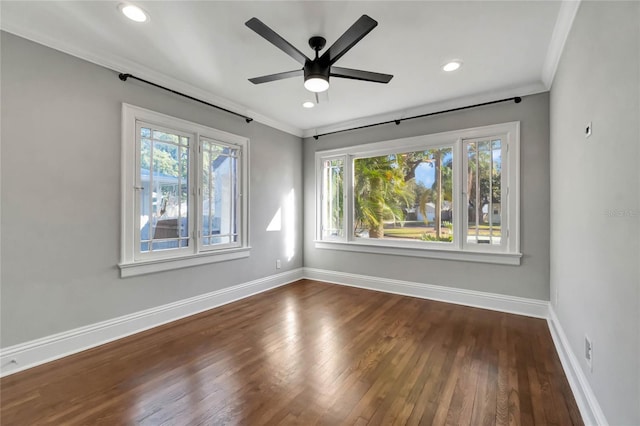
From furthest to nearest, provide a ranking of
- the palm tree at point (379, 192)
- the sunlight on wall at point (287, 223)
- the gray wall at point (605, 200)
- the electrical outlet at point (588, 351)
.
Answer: the sunlight on wall at point (287, 223), the palm tree at point (379, 192), the electrical outlet at point (588, 351), the gray wall at point (605, 200)

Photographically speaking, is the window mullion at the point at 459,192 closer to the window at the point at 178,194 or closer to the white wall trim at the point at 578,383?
the white wall trim at the point at 578,383

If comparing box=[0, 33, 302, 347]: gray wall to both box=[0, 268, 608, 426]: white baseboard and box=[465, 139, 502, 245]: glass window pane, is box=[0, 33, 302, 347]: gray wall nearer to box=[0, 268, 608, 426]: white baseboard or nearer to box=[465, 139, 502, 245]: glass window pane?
box=[0, 268, 608, 426]: white baseboard

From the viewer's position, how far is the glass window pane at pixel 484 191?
3402 millimetres

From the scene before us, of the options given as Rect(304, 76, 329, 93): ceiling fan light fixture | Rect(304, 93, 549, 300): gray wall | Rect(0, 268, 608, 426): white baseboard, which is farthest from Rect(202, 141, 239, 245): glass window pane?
Rect(304, 93, 549, 300): gray wall

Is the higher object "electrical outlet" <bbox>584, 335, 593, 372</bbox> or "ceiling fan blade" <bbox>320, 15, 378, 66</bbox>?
"ceiling fan blade" <bbox>320, 15, 378, 66</bbox>

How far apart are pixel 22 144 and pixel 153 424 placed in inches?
90.7

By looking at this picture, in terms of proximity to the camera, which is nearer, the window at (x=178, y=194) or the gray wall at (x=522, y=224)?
the window at (x=178, y=194)

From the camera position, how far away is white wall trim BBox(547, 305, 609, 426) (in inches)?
58.4

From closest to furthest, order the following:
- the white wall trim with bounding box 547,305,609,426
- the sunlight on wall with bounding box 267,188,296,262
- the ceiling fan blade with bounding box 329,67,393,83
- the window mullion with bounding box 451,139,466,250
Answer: the white wall trim with bounding box 547,305,609,426, the ceiling fan blade with bounding box 329,67,393,83, the window mullion with bounding box 451,139,466,250, the sunlight on wall with bounding box 267,188,296,262

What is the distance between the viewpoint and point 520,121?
10.6 feet

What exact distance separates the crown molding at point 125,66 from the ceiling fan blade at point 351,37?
6.27 feet

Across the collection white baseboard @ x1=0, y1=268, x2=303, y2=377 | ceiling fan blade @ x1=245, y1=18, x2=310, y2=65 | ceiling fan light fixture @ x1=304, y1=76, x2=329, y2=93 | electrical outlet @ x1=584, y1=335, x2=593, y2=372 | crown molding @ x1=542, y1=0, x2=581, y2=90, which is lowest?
white baseboard @ x1=0, y1=268, x2=303, y2=377

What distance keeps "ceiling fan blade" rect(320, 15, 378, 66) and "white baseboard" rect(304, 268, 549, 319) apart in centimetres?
316

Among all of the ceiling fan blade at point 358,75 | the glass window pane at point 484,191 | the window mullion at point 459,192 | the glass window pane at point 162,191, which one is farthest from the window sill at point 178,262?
the glass window pane at point 484,191
